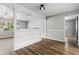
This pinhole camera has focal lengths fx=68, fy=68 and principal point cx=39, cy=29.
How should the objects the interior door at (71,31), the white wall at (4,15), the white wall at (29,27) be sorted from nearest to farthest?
the white wall at (4,15) < the white wall at (29,27) < the interior door at (71,31)

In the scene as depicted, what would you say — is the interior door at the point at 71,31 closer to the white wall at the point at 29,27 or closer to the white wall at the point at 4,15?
the white wall at the point at 29,27

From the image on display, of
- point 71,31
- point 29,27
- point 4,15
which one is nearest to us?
point 4,15

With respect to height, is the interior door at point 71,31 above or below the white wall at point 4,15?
below

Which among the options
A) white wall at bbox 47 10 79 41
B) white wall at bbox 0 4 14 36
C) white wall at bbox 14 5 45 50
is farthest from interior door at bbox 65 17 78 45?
white wall at bbox 0 4 14 36

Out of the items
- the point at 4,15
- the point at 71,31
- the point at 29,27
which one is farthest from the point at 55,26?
the point at 4,15

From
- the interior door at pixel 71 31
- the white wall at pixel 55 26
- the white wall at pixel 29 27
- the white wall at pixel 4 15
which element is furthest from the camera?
the interior door at pixel 71 31

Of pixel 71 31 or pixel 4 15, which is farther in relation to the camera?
pixel 71 31

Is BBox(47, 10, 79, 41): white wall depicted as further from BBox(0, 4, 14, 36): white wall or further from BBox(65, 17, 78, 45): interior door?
BBox(0, 4, 14, 36): white wall

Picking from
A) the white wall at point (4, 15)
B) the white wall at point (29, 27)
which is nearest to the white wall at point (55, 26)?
the white wall at point (29, 27)

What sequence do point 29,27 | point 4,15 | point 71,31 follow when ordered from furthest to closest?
point 71,31 → point 29,27 → point 4,15

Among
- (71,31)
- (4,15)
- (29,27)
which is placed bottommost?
(71,31)

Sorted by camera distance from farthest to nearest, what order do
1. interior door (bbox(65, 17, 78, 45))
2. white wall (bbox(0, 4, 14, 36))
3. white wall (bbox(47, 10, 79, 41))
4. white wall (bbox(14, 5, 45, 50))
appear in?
interior door (bbox(65, 17, 78, 45)) → white wall (bbox(47, 10, 79, 41)) → white wall (bbox(14, 5, 45, 50)) → white wall (bbox(0, 4, 14, 36))

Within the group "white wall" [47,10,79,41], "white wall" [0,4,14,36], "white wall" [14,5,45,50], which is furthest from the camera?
"white wall" [47,10,79,41]

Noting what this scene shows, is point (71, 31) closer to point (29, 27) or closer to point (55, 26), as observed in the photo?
point (55, 26)
